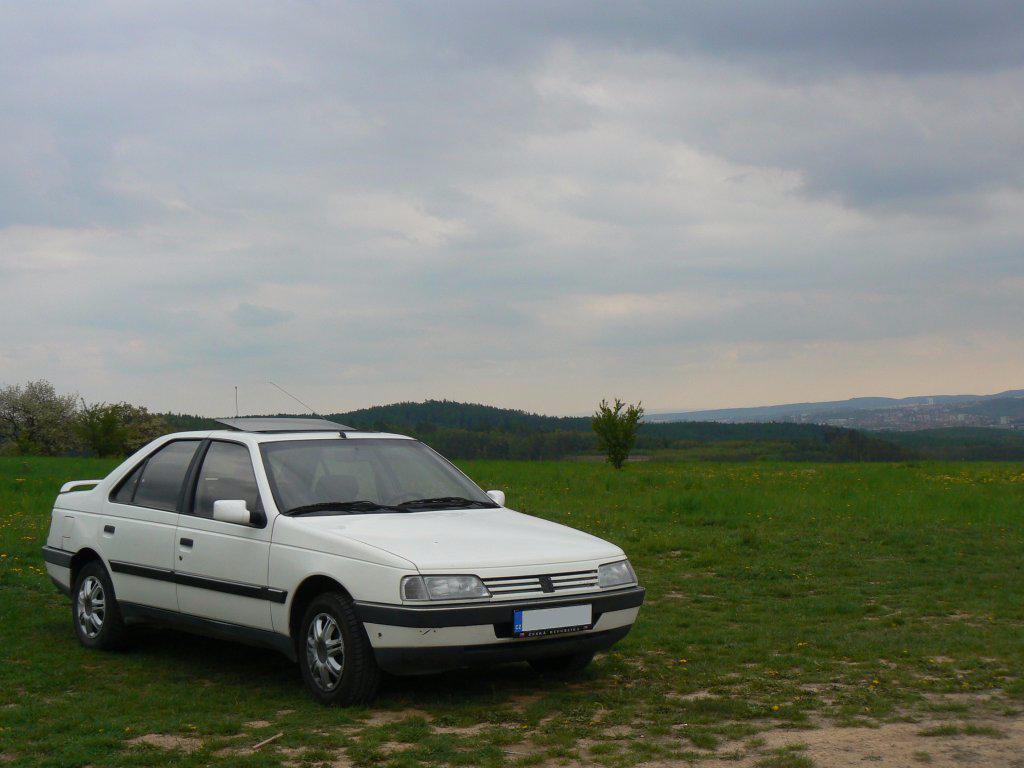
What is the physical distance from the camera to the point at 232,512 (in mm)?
6617

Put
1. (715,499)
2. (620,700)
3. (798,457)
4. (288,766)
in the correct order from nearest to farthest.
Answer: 1. (288,766)
2. (620,700)
3. (715,499)
4. (798,457)

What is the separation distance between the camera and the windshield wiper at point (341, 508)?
6.76 metres

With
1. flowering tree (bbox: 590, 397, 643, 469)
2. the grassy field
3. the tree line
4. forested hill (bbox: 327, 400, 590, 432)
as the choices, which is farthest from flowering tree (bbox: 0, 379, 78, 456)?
the grassy field

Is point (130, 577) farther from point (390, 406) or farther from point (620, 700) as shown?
point (390, 406)

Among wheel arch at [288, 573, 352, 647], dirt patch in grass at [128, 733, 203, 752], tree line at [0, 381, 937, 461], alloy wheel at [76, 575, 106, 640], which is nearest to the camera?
dirt patch in grass at [128, 733, 203, 752]

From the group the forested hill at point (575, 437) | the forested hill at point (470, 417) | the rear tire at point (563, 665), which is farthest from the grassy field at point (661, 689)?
the forested hill at point (470, 417)

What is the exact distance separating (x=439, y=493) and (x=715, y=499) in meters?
13.7

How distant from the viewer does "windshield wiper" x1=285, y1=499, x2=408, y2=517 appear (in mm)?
6762

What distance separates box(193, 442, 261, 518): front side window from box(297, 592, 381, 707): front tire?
3.28ft

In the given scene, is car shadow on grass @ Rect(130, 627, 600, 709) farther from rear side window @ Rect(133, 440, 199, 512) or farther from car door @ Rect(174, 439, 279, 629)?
rear side window @ Rect(133, 440, 199, 512)

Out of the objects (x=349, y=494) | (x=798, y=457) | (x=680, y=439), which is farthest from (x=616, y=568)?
(x=680, y=439)

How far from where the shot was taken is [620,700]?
6.34m

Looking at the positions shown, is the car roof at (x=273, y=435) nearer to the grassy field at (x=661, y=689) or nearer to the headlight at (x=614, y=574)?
the grassy field at (x=661, y=689)

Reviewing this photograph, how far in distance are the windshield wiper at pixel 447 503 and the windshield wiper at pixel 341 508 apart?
151mm
